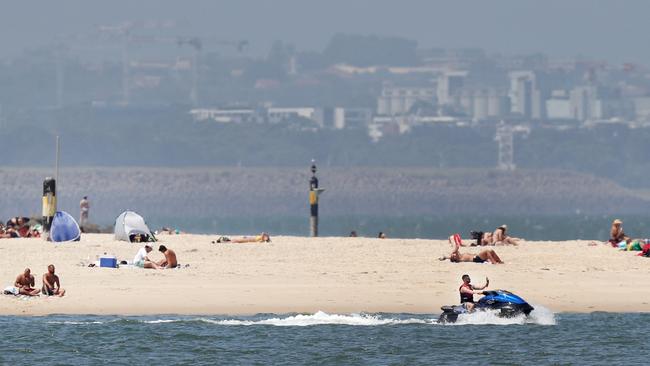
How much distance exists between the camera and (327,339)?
39969 mm

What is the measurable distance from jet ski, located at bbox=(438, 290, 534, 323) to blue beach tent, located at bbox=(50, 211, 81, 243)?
A: 53.7 feet

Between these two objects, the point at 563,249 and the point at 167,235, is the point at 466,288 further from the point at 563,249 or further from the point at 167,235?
the point at 167,235

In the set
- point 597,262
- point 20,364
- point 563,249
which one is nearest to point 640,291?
point 597,262

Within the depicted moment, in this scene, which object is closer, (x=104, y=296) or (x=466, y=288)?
(x=466, y=288)

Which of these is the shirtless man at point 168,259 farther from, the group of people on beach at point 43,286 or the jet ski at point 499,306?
the jet ski at point 499,306

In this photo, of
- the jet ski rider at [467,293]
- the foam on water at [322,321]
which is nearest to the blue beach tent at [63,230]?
the foam on water at [322,321]

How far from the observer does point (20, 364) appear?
121ft

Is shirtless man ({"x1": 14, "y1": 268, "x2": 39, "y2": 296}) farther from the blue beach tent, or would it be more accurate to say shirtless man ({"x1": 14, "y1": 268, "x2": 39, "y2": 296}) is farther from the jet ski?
the blue beach tent

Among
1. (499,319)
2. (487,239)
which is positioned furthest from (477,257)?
(499,319)

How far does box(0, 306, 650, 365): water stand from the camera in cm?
3762

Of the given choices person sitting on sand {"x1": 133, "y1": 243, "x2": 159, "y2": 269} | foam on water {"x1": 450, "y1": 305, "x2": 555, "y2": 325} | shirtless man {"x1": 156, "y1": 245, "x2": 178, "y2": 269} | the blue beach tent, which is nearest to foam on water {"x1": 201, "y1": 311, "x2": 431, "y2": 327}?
foam on water {"x1": 450, "y1": 305, "x2": 555, "y2": 325}

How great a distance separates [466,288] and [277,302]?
17.0ft

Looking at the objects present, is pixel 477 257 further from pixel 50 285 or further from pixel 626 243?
pixel 50 285

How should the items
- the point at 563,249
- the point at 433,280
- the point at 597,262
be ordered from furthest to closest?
the point at 563,249 → the point at 597,262 → the point at 433,280
